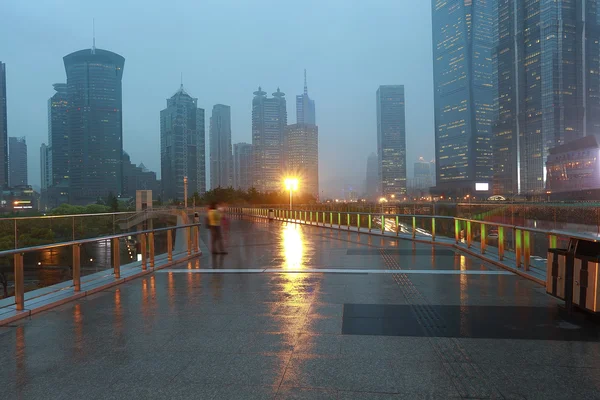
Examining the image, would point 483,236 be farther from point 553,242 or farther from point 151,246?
point 151,246

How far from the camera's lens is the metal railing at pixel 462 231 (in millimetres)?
8523

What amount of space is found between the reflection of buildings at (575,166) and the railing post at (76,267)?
101228 mm

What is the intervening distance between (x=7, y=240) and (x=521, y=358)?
35.2ft

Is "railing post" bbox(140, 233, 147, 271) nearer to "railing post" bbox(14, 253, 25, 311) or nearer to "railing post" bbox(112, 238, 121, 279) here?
"railing post" bbox(112, 238, 121, 279)

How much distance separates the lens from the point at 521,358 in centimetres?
423

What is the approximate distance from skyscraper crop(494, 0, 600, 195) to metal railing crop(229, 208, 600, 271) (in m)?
150

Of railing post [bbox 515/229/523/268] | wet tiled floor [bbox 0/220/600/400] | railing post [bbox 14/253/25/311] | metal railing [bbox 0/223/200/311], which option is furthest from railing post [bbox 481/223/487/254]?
railing post [bbox 14/253/25/311]

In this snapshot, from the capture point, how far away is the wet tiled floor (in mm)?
3611

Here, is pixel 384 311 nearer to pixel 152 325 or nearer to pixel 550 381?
pixel 550 381

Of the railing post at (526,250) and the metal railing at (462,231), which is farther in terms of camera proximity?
the railing post at (526,250)

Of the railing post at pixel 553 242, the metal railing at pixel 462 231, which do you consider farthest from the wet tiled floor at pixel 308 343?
the metal railing at pixel 462 231

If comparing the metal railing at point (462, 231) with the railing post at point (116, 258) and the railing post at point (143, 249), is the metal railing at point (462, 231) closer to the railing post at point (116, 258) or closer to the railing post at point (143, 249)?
the railing post at point (116, 258)

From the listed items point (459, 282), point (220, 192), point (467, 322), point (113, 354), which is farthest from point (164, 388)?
point (220, 192)

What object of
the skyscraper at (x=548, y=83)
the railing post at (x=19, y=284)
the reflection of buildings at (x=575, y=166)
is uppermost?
the skyscraper at (x=548, y=83)
